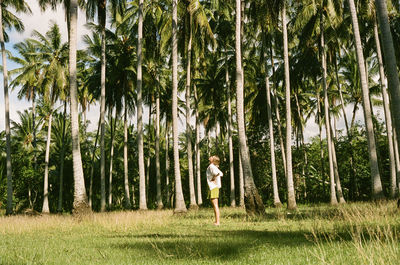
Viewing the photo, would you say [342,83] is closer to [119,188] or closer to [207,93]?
[207,93]

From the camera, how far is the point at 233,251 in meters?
5.41

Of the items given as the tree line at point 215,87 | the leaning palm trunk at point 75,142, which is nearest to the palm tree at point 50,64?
the tree line at point 215,87

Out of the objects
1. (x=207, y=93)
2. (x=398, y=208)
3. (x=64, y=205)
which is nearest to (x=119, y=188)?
(x=64, y=205)

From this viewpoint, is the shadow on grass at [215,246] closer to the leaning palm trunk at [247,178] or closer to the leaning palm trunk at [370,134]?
the leaning palm trunk at [247,178]

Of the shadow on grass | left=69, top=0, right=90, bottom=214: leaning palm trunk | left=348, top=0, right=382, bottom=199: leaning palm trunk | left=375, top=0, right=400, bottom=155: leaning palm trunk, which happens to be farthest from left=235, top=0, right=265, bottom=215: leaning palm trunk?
left=69, top=0, right=90, bottom=214: leaning palm trunk

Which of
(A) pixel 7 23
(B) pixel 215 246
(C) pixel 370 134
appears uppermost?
(A) pixel 7 23

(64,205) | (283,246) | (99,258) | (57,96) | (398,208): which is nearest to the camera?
(99,258)

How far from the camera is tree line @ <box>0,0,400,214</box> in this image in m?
17.5

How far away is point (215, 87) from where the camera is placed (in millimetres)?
29312

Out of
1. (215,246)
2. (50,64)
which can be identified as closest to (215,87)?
(50,64)

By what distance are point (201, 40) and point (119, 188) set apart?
1126 inches

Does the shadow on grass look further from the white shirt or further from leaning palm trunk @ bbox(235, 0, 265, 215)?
leaning palm trunk @ bbox(235, 0, 265, 215)

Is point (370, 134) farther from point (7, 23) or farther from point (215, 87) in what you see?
point (7, 23)

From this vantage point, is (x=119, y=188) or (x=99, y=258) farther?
(x=119, y=188)
